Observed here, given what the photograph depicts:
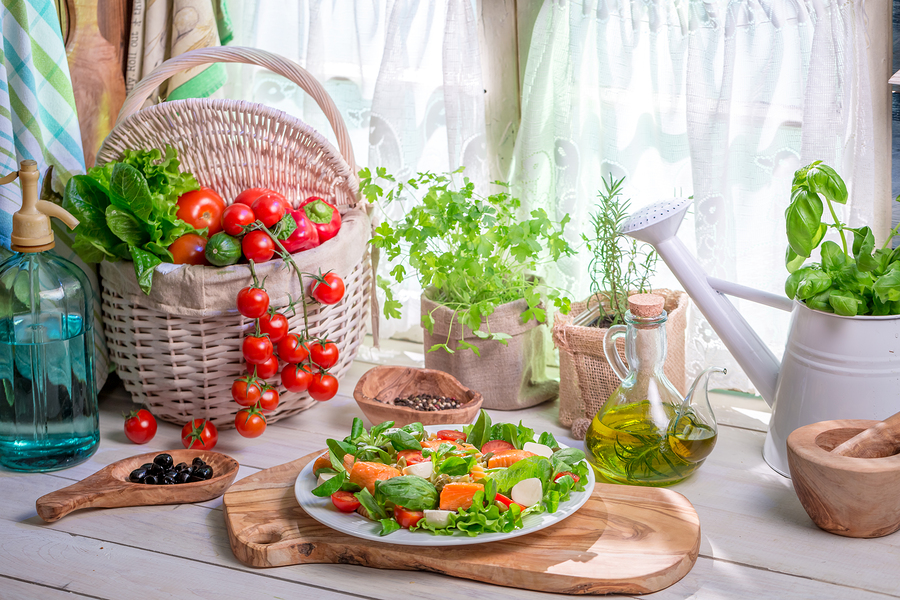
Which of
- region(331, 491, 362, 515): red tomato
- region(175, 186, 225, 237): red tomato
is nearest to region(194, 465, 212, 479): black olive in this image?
region(331, 491, 362, 515): red tomato

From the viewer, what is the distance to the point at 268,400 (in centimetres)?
117

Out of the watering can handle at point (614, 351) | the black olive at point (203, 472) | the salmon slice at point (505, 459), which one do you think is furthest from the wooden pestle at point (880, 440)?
the black olive at point (203, 472)

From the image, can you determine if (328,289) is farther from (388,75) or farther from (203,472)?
(388,75)

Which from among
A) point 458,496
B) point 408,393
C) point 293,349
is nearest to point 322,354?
→ point 293,349

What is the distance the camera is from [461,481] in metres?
0.91

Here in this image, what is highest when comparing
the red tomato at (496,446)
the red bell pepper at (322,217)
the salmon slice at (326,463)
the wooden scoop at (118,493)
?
the red bell pepper at (322,217)

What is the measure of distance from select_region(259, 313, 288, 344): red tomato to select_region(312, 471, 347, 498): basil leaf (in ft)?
0.91

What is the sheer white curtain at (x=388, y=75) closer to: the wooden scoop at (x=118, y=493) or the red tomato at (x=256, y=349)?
the red tomato at (x=256, y=349)

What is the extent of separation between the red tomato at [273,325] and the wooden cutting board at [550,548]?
9.1 inches

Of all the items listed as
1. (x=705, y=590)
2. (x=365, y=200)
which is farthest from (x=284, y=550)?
(x=365, y=200)

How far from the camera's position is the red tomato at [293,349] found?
1159mm

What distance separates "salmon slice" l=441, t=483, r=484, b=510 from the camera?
0.88 meters

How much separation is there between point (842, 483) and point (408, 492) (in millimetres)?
471

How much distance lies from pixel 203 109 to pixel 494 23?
1.66 ft
